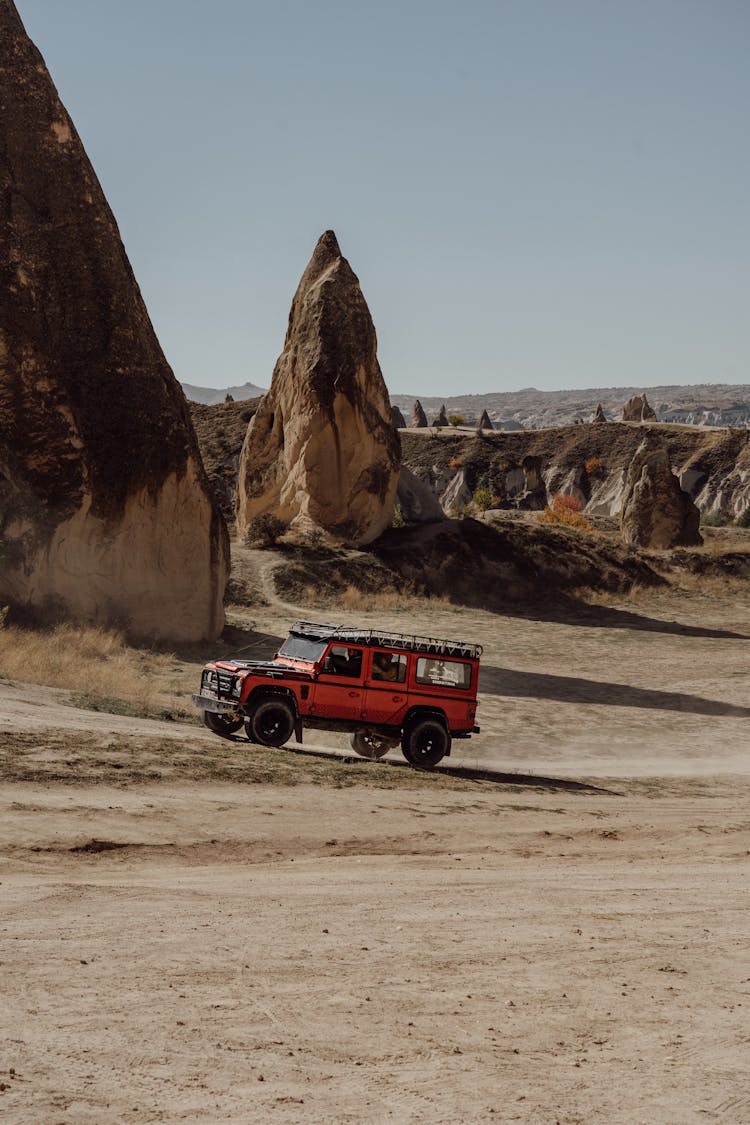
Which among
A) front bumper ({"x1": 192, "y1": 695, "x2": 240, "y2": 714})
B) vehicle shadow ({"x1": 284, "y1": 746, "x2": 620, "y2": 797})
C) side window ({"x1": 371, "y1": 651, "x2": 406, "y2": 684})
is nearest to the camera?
front bumper ({"x1": 192, "y1": 695, "x2": 240, "y2": 714})

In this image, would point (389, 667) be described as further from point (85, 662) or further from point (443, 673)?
point (85, 662)

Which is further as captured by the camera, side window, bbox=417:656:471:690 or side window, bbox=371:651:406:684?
side window, bbox=417:656:471:690

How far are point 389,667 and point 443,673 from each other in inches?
32.2

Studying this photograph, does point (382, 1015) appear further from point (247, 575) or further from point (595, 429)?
point (595, 429)

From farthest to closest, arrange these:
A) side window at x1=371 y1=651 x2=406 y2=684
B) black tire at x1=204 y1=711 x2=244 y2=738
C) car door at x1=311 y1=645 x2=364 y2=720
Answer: side window at x1=371 y1=651 x2=406 y2=684 < black tire at x1=204 y1=711 x2=244 y2=738 < car door at x1=311 y1=645 x2=364 y2=720

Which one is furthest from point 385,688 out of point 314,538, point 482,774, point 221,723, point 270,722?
point 314,538

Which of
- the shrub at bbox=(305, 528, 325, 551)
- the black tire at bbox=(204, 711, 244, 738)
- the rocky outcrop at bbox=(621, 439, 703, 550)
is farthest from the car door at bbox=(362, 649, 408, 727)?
the rocky outcrop at bbox=(621, 439, 703, 550)

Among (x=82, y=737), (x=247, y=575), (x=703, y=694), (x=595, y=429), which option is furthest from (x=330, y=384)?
(x=595, y=429)

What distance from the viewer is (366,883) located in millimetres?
9523

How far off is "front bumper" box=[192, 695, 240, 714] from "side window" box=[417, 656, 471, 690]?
2.67 meters

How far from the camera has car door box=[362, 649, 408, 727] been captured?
16.5 meters

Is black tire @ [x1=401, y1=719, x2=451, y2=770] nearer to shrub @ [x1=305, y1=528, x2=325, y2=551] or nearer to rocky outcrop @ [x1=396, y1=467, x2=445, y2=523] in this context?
shrub @ [x1=305, y1=528, x2=325, y2=551]

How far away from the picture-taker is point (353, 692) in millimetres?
16406

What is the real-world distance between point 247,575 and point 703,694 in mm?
16017
